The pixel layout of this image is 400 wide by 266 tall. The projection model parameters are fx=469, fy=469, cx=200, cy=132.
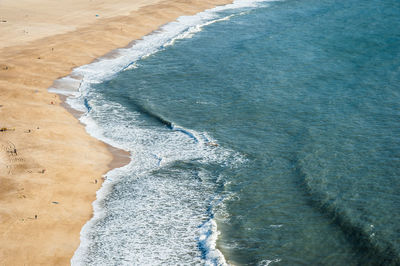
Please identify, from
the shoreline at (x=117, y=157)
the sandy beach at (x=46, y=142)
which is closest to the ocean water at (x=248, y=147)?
the shoreline at (x=117, y=157)

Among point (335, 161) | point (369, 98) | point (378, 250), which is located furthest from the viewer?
point (369, 98)

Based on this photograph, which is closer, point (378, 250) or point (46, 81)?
point (378, 250)

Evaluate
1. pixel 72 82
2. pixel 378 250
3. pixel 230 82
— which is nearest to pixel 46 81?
pixel 72 82

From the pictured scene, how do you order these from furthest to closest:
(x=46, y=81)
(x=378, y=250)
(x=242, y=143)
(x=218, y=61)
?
(x=218, y=61), (x=46, y=81), (x=242, y=143), (x=378, y=250)

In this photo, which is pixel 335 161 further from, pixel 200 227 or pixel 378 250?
pixel 200 227

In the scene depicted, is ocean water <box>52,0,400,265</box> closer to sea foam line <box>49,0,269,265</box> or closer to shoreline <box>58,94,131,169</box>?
sea foam line <box>49,0,269,265</box>

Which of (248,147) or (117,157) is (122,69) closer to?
(117,157)
